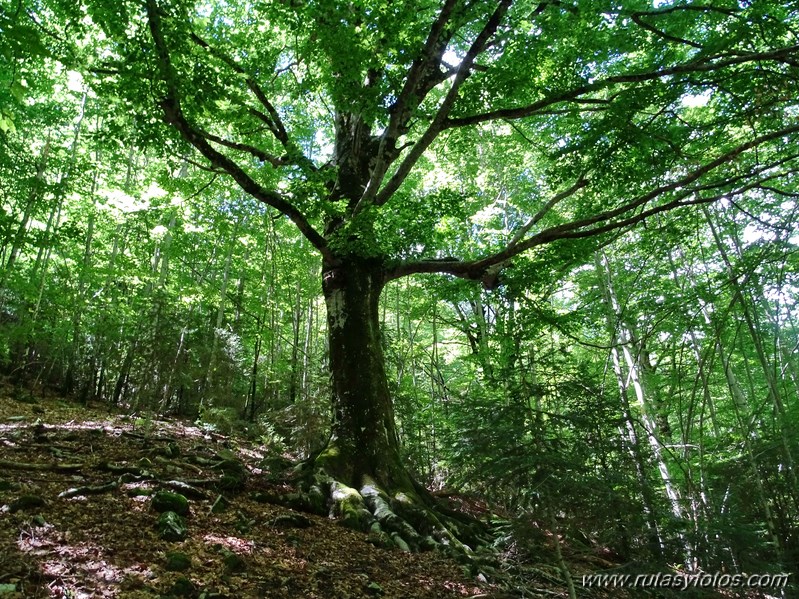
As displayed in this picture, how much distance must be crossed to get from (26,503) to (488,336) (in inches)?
269

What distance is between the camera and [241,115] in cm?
677

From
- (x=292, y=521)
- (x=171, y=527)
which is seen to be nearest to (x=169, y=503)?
(x=171, y=527)

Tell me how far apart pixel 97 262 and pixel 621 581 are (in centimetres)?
1366

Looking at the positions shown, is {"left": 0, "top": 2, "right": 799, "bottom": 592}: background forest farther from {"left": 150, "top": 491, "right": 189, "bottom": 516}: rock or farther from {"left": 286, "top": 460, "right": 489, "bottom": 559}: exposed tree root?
{"left": 150, "top": 491, "right": 189, "bottom": 516}: rock

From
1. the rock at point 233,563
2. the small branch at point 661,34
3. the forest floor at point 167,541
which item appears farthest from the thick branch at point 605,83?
the rock at point 233,563

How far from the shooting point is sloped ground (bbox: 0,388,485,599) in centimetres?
292

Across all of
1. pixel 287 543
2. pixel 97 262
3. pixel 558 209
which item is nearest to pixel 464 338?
pixel 558 209

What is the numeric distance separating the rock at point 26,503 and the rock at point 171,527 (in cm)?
94

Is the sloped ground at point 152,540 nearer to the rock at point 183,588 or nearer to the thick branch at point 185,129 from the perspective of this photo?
the rock at point 183,588

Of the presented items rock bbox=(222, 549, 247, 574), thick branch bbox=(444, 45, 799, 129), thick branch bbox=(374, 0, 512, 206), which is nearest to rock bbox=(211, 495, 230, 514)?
rock bbox=(222, 549, 247, 574)

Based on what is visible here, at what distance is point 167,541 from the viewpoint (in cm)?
364

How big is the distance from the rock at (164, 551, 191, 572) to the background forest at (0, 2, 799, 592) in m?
2.72

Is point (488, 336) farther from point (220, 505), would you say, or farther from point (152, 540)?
point (152, 540)

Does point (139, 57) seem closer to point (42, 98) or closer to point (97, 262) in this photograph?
point (42, 98)
